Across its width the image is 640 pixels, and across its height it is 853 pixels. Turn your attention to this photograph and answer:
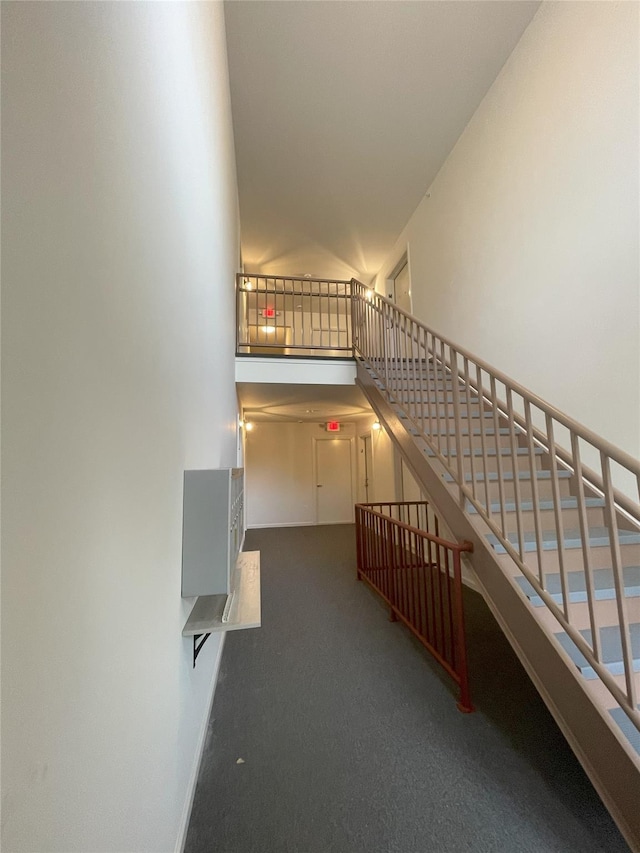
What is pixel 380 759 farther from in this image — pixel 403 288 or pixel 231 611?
pixel 403 288

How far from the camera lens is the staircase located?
3.89 ft

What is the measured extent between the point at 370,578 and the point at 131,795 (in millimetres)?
3351

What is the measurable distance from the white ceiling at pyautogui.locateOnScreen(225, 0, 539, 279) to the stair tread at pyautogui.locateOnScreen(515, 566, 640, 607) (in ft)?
14.8

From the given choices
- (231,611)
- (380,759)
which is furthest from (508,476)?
(231,611)

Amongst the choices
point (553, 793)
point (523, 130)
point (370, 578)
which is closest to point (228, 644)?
point (370, 578)

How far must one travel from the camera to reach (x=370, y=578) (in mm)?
3797

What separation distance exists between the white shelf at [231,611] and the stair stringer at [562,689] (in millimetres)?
1237

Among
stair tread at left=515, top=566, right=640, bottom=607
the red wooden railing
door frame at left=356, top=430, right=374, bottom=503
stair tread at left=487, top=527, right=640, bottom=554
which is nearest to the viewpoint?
stair tread at left=515, top=566, right=640, bottom=607

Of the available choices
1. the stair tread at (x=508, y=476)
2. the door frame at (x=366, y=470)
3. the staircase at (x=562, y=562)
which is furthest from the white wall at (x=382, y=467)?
the stair tread at (x=508, y=476)

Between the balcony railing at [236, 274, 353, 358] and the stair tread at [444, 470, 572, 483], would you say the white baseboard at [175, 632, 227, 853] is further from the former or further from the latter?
the balcony railing at [236, 274, 353, 358]

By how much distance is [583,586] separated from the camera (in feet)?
5.50

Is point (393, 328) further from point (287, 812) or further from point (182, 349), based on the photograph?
point (287, 812)

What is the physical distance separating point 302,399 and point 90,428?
13.3ft

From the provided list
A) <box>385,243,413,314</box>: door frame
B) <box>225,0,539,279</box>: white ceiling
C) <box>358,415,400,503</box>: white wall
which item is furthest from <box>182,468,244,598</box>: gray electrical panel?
<box>385,243,413,314</box>: door frame
